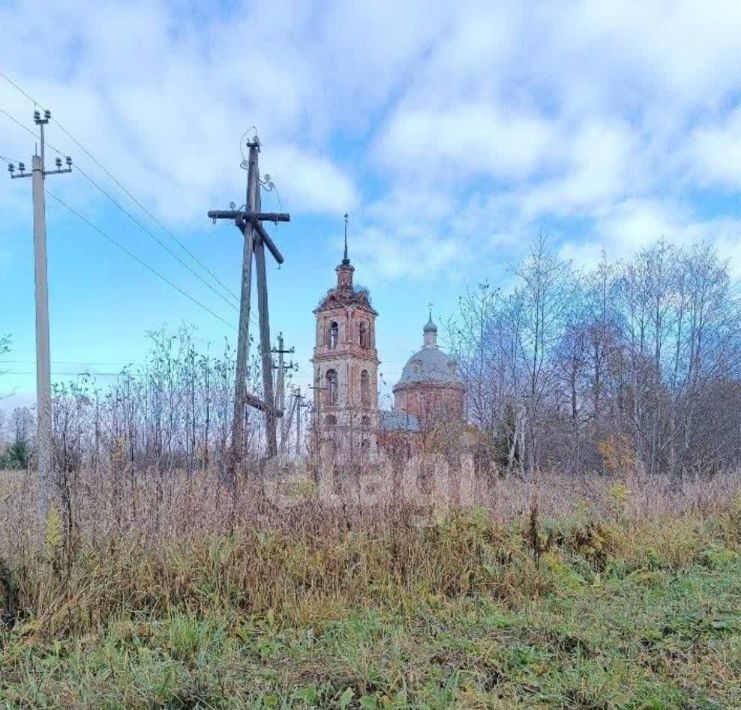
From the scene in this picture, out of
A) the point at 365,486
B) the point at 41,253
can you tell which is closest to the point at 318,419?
the point at 365,486

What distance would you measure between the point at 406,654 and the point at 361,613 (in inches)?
31.1

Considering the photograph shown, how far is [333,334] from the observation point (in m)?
27.4

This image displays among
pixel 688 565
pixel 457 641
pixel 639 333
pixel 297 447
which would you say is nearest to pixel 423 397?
pixel 639 333

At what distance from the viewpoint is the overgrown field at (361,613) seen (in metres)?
2.50

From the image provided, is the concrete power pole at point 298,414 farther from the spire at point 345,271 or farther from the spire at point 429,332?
the spire at point 429,332

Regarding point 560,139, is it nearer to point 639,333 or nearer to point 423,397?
point 423,397

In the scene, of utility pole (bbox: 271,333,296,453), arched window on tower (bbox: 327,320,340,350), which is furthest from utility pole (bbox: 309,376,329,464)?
arched window on tower (bbox: 327,320,340,350)

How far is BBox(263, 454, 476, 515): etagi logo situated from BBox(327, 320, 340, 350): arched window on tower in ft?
70.0

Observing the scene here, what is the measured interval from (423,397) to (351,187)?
16.9ft

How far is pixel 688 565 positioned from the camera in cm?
505

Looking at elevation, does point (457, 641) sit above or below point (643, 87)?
below

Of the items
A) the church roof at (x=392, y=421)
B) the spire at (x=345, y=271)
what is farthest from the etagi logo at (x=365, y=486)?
the spire at (x=345, y=271)

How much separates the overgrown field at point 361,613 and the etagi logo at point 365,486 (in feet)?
0.64

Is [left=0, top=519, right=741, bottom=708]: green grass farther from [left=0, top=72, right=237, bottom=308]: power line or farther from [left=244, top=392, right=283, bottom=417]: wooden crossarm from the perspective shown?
[left=0, top=72, right=237, bottom=308]: power line
